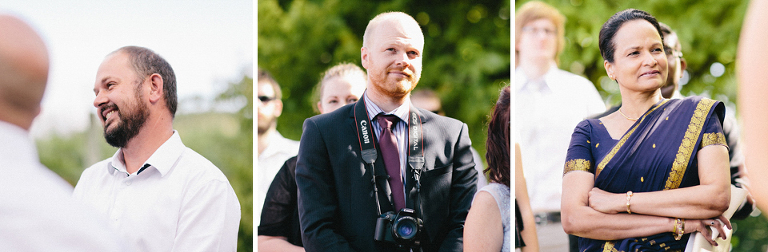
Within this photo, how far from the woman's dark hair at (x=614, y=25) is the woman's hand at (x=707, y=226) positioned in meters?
0.88

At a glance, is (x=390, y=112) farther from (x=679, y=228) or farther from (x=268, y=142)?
(x=679, y=228)

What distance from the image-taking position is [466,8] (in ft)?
12.2

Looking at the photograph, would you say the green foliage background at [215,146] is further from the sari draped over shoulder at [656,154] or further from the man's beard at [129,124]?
the sari draped over shoulder at [656,154]

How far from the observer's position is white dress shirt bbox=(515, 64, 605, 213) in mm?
3330

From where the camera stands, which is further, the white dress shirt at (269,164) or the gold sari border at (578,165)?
the white dress shirt at (269,164)

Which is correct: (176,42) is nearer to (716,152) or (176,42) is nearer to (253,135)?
(253,135)

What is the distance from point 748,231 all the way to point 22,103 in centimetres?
388

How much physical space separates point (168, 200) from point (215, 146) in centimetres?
57

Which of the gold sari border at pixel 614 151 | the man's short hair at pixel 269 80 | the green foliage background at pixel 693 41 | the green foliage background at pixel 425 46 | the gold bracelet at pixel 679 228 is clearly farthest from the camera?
the man's short hair at pixel 269 80

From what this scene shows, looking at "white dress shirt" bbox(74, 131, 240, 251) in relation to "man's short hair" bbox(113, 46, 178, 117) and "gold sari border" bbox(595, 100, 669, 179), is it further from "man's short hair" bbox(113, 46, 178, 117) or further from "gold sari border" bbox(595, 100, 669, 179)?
"gold sari border" bbox(595, 100, 669, 179)

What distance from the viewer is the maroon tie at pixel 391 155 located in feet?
10.3

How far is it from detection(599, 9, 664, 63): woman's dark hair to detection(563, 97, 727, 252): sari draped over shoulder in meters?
0.36

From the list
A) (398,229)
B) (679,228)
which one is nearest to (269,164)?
(398,229)

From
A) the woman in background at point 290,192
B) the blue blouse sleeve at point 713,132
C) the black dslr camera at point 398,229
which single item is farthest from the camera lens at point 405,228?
the blue blouse sleeve at point 713,132
